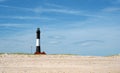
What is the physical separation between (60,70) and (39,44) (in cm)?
1305

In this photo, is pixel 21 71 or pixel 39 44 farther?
pixel 39 44

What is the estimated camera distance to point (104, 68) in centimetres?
1603

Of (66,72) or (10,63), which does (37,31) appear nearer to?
(10,63)

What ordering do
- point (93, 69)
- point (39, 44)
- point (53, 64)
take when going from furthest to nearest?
point (39, 44), point (53, 64), point (93, 69)

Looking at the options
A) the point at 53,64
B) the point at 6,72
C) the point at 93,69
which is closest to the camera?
the point at 6,72

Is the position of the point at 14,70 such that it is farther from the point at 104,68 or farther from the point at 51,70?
the point at 104,68

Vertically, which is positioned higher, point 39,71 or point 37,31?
point 37,31

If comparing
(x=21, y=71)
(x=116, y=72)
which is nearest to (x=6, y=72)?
(x=21, y=71)

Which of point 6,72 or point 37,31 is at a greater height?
point 37,31

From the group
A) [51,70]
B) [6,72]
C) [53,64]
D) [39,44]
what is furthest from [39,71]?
[39,44]

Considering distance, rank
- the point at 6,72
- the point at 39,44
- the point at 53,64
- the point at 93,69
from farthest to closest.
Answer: the point at 39,44 < the point at 53,64 < the point at 93,69 < the point at 6,72

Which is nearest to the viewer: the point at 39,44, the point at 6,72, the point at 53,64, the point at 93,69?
the point at 6,72

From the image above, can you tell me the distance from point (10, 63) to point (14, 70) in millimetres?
2814

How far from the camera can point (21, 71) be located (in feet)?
47.4
